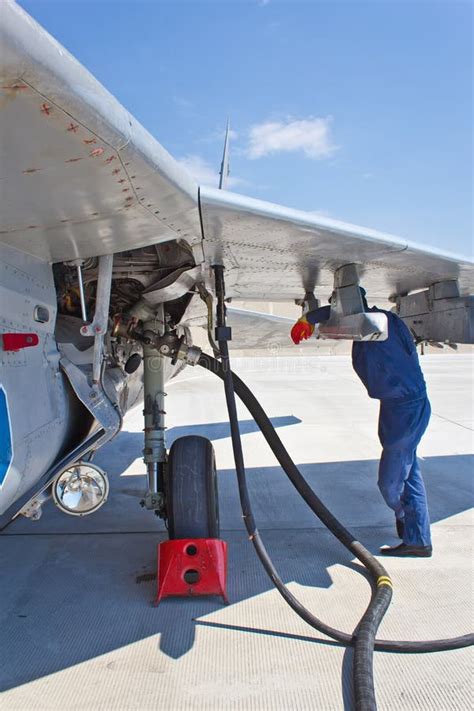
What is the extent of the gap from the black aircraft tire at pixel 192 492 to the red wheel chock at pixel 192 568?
5.7 inches

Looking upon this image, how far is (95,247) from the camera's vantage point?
8.52 ft

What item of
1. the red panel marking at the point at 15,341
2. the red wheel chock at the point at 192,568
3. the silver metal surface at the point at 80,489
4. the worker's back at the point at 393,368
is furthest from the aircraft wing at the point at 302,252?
the red wheel chock at the point at 192,568

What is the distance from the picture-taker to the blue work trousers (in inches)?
139

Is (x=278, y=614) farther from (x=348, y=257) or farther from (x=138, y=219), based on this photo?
(x=348, y=257)

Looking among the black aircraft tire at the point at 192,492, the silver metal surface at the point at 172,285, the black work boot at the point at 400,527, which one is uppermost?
the silver metal surface at the point at 172,285

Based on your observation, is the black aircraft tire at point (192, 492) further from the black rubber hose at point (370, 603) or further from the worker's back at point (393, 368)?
the worker's back at point (393, 368)

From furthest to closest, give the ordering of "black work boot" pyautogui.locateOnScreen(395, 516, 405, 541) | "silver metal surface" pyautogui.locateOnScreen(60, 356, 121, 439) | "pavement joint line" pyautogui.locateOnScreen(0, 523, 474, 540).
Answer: "pavement joint line" pyautogui.locateOnScreen(0, 523, 474, 540) → "black work boot" pyautogui.locateOnScreen(395, 516, 405, 541) → "silver metal surface" pyautogui.locateOnScreen(60, 356, 121, 439)

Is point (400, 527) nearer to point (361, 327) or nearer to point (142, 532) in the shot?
point (361, 327)

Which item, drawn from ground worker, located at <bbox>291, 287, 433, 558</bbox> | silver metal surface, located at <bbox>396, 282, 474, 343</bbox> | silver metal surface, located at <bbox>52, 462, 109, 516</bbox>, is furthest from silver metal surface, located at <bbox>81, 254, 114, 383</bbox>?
silver metal surface, located at <bbox>396, 282, 474, 343</bbox>

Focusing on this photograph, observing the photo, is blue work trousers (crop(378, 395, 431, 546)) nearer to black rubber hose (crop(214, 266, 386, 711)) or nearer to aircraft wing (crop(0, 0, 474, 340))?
black rubber hose (crop(214, 266, 386, 711))

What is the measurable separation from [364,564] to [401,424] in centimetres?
98

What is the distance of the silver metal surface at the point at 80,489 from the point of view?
2.96 metres

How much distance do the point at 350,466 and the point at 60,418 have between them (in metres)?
4.09

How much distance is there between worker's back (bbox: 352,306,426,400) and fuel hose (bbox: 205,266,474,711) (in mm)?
876
